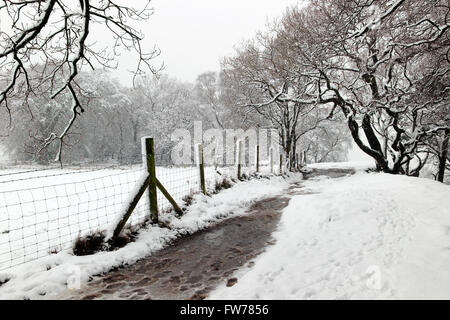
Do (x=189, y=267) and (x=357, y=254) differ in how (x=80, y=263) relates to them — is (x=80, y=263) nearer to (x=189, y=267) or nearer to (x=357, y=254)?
(x=189, y=267)

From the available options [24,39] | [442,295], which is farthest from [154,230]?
[442,295]

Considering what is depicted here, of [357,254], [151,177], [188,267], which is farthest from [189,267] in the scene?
[357,254]

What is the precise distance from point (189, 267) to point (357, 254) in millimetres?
2454

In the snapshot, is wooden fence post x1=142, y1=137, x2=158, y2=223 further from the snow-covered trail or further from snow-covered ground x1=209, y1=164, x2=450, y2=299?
snow-covered ground x1=209, y1=164, x2=450, y2=299

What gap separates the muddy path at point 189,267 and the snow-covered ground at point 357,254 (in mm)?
293

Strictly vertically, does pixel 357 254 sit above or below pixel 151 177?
below

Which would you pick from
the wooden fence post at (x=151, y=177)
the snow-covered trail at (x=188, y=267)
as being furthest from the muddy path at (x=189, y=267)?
the wooden fence post at (x=151, y=177)

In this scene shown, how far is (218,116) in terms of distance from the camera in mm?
33906

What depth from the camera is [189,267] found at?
3883 mm

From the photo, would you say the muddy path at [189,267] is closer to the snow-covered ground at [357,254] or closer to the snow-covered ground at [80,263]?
the snow-covered ground at [80,263]

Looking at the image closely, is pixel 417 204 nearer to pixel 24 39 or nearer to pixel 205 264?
pixel 205 264

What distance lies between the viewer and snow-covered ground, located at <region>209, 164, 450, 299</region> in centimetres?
288

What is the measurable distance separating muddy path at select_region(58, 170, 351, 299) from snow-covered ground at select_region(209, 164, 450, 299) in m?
0.29

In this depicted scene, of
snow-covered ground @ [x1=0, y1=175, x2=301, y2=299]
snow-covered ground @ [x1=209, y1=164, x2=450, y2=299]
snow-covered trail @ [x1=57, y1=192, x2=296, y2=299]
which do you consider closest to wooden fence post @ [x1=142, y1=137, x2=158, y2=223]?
snow-covered ground @ [x1=0, y1=175, x2=301, y2=299]
